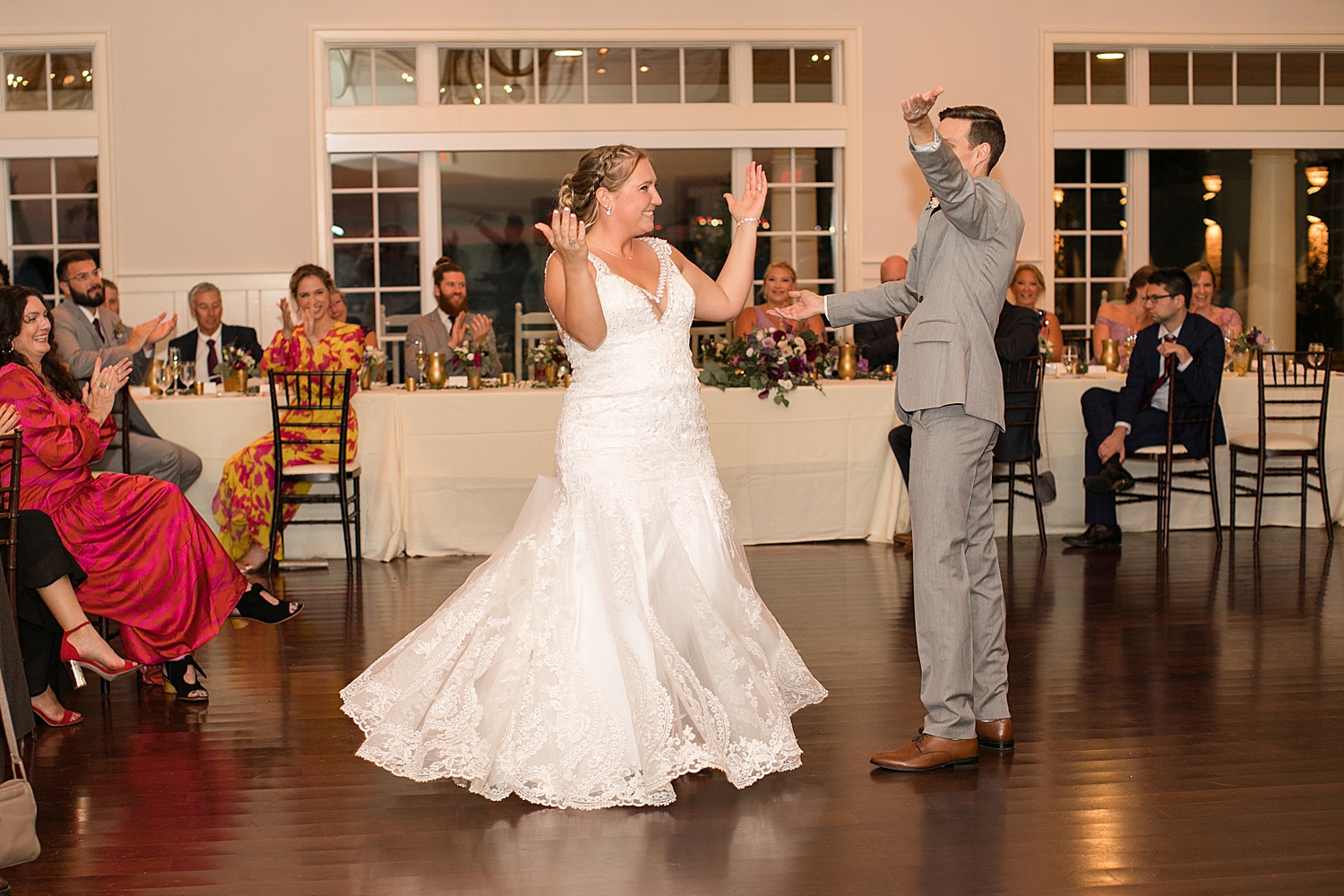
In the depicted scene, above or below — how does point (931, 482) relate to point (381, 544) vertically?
above

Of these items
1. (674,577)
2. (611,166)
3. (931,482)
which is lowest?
(674,577)

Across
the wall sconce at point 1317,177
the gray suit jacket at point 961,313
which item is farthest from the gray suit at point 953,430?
the wall sconce at point 1317,177

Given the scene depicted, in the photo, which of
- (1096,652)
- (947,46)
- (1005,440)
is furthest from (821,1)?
(1096,652)

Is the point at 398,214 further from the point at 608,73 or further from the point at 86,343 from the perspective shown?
the point at 86,343

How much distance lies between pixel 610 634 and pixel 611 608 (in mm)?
69

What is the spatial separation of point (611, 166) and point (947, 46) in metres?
6.65

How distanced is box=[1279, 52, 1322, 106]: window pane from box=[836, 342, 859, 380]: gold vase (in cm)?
490

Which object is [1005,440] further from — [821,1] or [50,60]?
[50,60]

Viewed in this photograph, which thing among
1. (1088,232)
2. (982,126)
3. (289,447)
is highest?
(1088,232)

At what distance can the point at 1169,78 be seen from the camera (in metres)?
9.52

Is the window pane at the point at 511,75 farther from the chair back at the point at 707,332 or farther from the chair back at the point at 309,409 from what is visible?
the chair back at the point at 309,409

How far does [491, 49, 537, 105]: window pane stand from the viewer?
901 centimetres

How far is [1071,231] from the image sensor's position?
9602 millimetres

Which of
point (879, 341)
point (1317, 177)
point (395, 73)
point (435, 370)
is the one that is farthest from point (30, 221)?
point (1317, 177)
